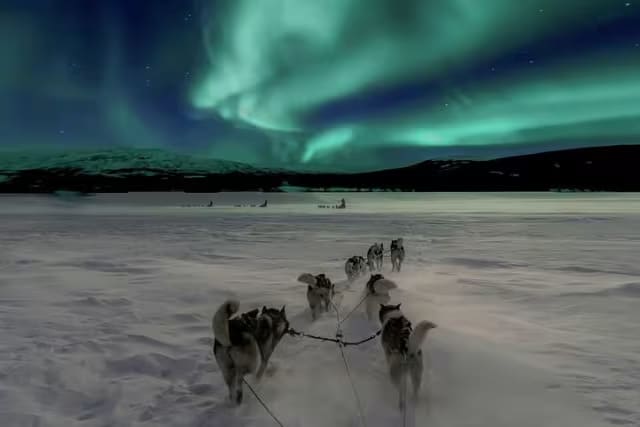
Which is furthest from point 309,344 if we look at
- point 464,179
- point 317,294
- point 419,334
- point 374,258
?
point 464,179

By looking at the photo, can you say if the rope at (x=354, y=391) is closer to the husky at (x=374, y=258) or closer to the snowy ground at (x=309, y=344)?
the snowy ground at (x=309, y=344)

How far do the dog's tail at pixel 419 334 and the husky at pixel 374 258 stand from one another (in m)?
6.72

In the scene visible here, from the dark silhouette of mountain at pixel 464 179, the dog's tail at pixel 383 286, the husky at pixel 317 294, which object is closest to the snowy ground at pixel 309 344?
the husky at pixel 317 294

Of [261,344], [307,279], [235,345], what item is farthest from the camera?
[307,279]

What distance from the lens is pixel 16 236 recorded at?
17.1 metres

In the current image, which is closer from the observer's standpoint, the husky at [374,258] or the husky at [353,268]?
the husky at [353,268]

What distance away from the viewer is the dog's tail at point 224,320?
2.98 meters

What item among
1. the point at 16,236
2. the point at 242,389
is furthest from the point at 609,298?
the point at 16,236

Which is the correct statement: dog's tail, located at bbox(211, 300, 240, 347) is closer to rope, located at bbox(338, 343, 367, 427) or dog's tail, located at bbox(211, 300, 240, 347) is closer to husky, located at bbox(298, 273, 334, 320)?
rope, located at bbox(338, 343, 367, 427)

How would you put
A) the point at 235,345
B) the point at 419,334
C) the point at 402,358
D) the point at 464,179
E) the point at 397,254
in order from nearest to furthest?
1. the point at 419,334
2. the point at 235,345
3. the point at 402,358
4. the point at 397,254
5. the point at 464,179

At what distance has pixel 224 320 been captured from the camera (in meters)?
3.09

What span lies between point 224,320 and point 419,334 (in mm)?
1421

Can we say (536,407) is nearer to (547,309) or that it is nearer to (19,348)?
(547,309)

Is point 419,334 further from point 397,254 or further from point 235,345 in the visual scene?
point 397,254
